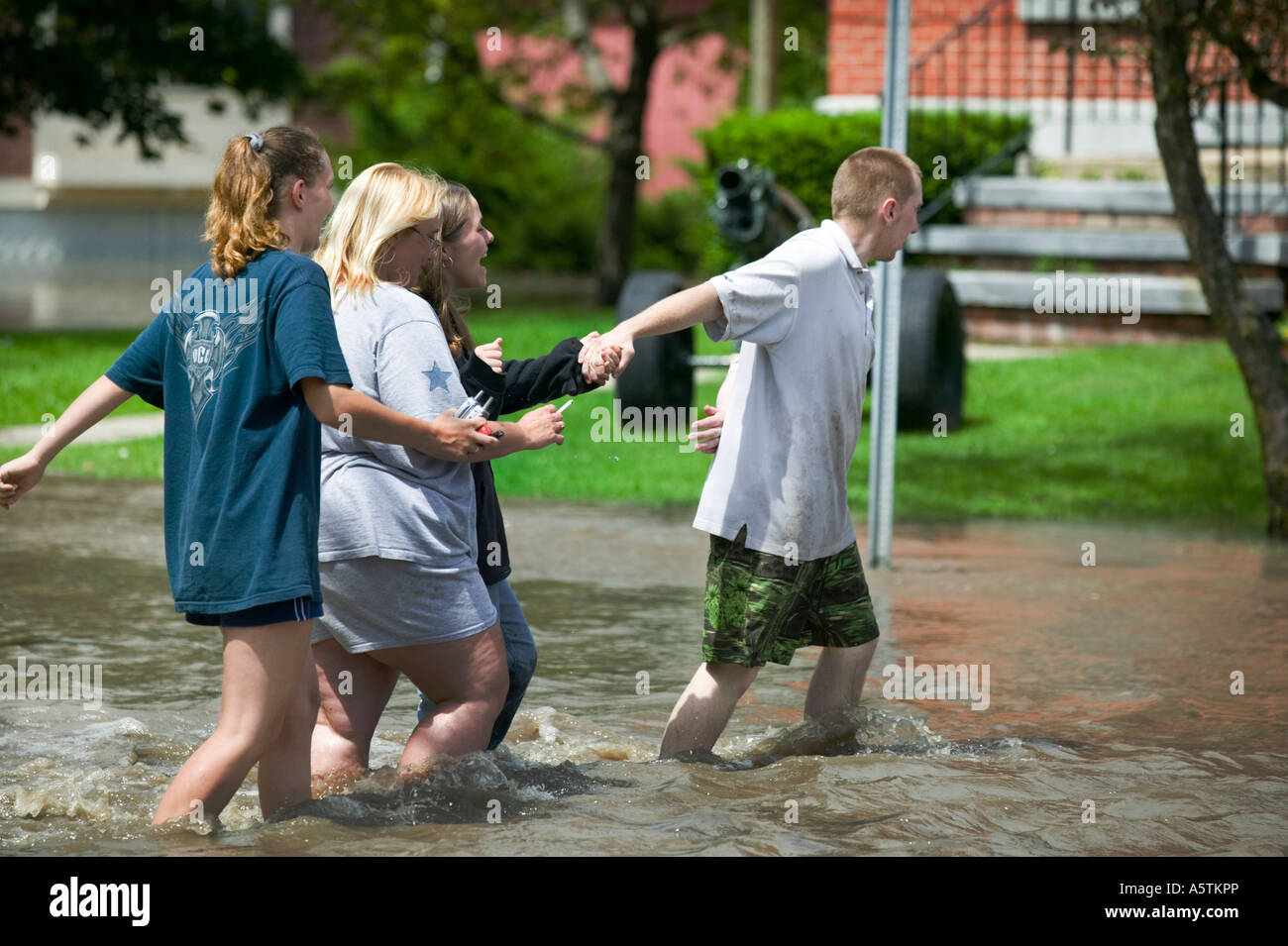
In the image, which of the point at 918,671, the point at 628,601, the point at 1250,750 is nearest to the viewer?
the point at 1250,750

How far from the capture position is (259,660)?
386 cm

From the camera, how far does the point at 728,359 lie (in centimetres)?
1254

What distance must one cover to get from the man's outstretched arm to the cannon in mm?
7111

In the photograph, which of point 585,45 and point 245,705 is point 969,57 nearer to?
point 585,45

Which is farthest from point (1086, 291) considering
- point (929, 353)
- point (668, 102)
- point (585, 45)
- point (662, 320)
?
point (668, 102)

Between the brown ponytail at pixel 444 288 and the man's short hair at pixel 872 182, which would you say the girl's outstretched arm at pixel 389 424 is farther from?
the man's short hair at pixel 872 182

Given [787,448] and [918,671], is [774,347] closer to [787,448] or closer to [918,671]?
[787,448]

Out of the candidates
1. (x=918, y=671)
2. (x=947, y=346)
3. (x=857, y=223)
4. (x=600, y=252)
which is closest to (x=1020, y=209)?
(x=947, y=346)

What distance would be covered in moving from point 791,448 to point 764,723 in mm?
1284

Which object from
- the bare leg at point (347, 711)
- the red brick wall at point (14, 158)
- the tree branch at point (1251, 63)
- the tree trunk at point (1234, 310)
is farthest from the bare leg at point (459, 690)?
the red brick wall at point (14, 158)

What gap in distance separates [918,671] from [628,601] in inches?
67.0

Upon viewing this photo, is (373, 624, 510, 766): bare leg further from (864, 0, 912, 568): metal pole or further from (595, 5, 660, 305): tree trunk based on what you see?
(595, 5, 660, 305): tree trunk

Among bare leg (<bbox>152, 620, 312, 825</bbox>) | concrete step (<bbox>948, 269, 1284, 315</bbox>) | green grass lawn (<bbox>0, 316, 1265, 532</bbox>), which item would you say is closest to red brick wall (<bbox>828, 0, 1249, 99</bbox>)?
concrete step (<bbox>948, 269, 1284, 315</bbox>)

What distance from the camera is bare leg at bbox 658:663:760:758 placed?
191 inches
